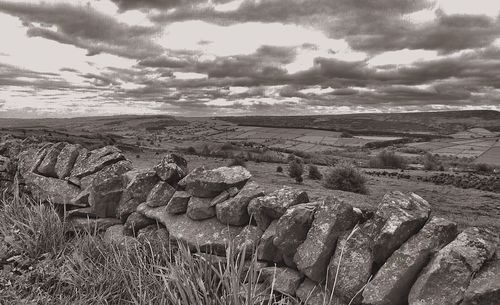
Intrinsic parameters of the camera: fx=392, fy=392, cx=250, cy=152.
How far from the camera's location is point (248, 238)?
482 centimetres

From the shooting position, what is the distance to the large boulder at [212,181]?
5504 mm

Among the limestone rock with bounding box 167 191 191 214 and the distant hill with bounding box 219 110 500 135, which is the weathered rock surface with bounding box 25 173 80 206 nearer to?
the limestone rock with bounding box 167 191 191 214

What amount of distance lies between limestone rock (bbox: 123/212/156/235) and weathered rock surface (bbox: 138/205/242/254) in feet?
0.49

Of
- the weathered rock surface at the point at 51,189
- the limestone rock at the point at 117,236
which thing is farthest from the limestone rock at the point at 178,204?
the weathered rock surface at the point at 51,189

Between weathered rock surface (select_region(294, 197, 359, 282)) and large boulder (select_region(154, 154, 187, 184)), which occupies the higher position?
large boulder (select_region(154, 154, 187, 184))

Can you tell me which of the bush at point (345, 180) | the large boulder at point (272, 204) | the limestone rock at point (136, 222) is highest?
the large boulder at point (272, 204)

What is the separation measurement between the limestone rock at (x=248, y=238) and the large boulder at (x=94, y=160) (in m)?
3.41

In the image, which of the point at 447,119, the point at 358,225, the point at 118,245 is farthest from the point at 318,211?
the point at 447,119

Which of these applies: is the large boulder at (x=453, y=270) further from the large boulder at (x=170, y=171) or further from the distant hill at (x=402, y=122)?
the distant hill at (x=402, y=122)

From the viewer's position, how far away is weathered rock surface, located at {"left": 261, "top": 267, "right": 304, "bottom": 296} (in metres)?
4.34

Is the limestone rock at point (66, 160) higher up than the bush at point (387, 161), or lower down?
higher up

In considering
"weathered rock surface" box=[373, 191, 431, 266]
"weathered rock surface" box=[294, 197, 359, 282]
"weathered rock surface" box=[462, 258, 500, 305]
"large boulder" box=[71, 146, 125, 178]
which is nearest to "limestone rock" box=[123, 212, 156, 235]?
"large boulder" box=[71, 146, 125, 178]

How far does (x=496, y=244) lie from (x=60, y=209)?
6.59 m

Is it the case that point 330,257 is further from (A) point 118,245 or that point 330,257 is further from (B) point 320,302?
(A) point 118,245
